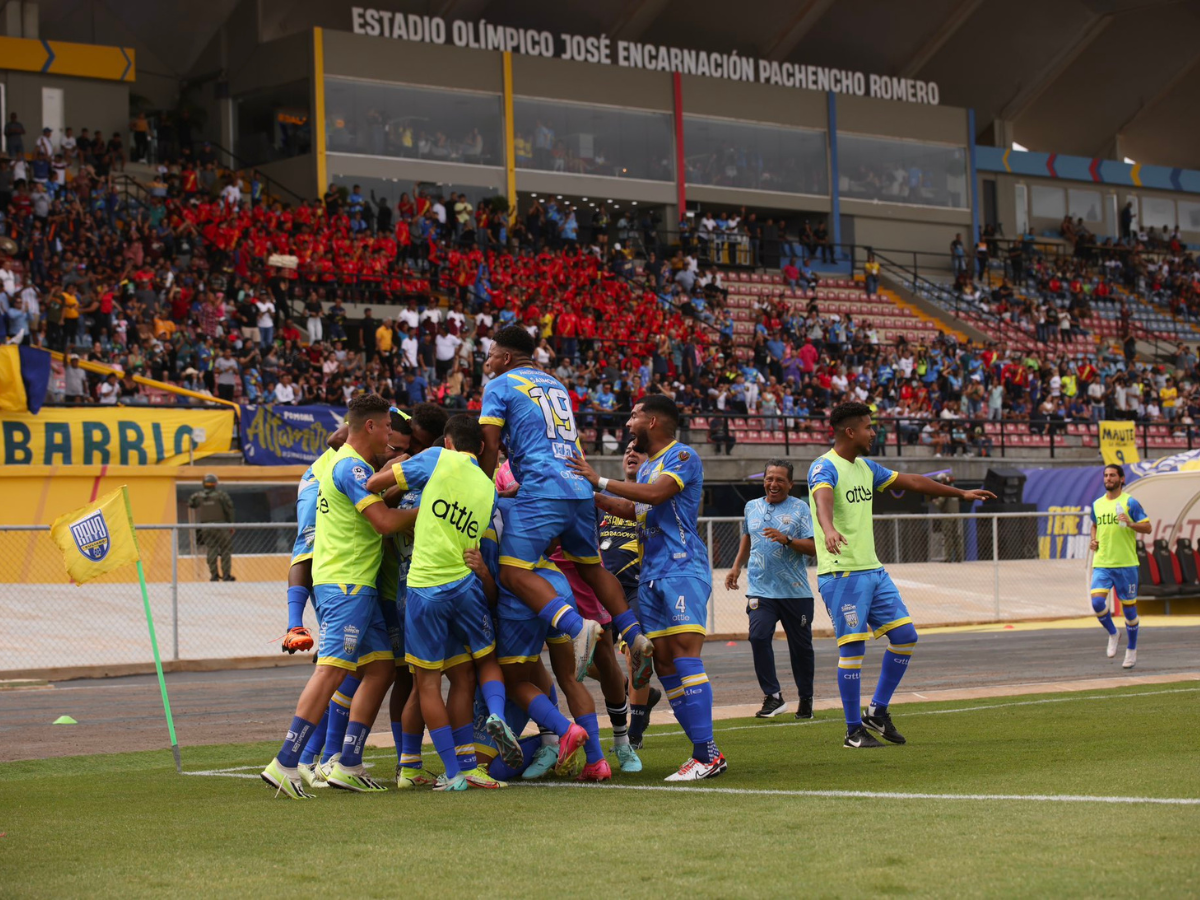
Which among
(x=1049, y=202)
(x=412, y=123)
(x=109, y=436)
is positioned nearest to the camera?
(x=109, y=436)

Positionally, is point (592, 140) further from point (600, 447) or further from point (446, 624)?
point (446, 624)

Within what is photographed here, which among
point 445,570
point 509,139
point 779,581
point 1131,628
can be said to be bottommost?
point 1131,628

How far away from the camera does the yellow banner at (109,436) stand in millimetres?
23516

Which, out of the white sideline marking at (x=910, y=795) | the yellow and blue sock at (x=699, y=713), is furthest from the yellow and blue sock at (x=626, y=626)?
the white sideline marking at (x=910, y=795)

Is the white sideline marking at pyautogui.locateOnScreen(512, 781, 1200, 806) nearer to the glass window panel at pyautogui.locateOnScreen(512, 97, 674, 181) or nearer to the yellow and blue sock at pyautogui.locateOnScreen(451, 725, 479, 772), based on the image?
the yellow and blue sock at pyautogui.locateOnScreen(451, 725, 479, 772)

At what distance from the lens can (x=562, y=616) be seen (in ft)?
26.3

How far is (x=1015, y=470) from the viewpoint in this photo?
1332 inches

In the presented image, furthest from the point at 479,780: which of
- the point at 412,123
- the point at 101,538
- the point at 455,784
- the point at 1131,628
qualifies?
the point at 412,123

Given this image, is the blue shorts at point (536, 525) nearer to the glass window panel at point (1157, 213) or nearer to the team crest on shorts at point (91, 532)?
the team crest on shorts at point (91, 532)

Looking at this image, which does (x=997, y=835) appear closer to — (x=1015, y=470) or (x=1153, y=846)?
(x=1153, y=846)

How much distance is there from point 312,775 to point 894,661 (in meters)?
3.88

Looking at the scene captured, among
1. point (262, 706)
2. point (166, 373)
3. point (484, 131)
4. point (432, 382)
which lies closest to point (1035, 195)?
point (484, 131)

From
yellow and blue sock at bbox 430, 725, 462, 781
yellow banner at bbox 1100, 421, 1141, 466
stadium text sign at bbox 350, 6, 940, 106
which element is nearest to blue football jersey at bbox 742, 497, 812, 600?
yellow and blue sock at bbox 430, 725, 462, 781

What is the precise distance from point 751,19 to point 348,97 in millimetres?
16241
